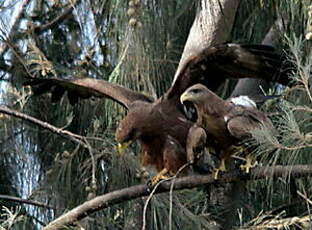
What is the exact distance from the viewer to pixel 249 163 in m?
2.26

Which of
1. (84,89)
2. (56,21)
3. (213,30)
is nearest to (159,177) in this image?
(213,30)

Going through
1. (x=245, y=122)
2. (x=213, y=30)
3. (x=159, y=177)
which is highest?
(x=213, y=30)

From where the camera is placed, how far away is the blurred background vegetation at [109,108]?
2.60 meters

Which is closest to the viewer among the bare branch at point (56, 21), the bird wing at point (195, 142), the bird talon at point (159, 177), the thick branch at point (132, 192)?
the thick branch at point (132, 192)

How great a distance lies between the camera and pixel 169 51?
3154mm

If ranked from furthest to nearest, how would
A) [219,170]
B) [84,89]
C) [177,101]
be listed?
[84,89] → [177,101] → [219,170]

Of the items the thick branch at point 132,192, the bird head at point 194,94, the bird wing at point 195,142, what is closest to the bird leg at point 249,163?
the thick branch at point 132,192

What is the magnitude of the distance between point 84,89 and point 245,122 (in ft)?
3.26

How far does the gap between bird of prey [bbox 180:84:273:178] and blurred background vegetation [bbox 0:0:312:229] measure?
4.3 inches

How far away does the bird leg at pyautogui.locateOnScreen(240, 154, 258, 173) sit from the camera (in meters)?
2.25

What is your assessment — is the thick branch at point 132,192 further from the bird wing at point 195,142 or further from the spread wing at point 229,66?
the spread wing at point 229,66

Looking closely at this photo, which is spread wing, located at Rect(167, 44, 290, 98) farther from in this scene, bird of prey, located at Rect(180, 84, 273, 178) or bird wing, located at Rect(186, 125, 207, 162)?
bird wing, located at Rect(186, 125, 207, 162)

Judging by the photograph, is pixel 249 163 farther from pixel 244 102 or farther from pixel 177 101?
pixel 177 101

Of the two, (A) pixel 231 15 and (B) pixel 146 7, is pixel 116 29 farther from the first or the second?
(A) pixel 231 15
